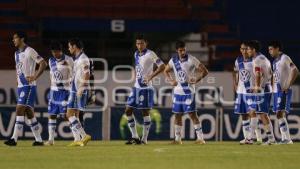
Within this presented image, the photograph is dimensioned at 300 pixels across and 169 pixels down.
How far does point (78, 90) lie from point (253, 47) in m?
3.46

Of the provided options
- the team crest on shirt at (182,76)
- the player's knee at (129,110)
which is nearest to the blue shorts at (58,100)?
the player's knee at (129,110)

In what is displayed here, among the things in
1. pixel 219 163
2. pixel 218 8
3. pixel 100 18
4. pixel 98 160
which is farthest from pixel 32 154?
pixel 218 8

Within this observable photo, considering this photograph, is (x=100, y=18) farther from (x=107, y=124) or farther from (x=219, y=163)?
(x=219, y=163)

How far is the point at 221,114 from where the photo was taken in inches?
857

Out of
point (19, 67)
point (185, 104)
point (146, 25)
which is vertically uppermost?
point (146, 25)

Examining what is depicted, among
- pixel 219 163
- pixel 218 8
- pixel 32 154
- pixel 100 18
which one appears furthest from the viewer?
pixel 218 8

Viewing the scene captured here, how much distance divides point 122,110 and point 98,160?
351 inches

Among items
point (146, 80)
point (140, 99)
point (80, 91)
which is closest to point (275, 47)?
point (146, 80)

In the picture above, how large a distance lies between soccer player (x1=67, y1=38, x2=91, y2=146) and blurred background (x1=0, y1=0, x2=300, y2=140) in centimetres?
521

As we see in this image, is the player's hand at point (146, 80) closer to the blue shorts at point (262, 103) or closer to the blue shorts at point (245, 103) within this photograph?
the blue shorts at point (245, 103)

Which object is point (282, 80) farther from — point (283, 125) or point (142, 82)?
point (142, 82)

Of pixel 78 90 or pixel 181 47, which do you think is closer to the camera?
pixel 78 90

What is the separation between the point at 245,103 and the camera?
17.3 metres

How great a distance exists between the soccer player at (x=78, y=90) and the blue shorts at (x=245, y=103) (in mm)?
3078
